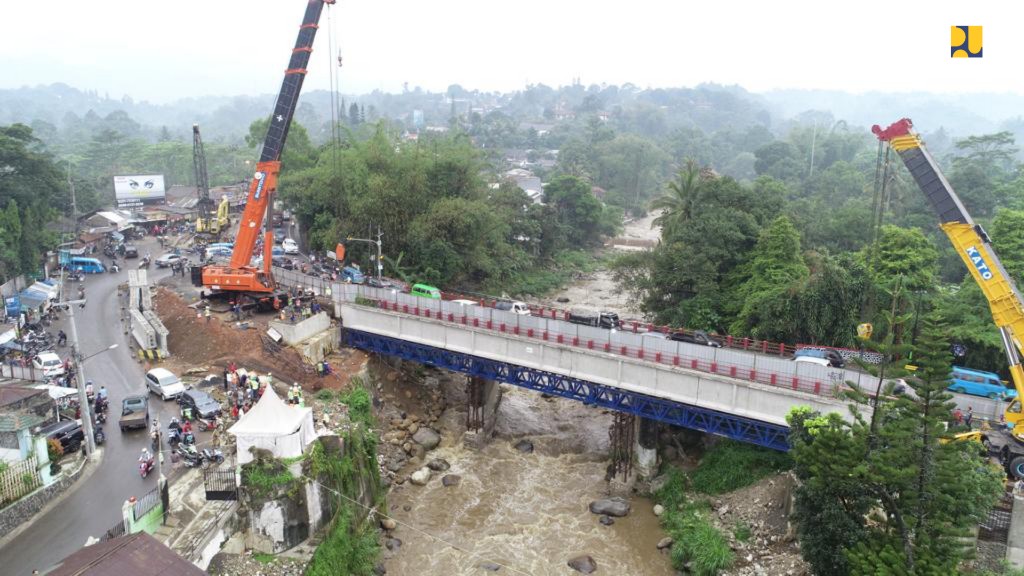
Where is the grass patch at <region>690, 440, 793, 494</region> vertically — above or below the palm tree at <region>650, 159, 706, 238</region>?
below

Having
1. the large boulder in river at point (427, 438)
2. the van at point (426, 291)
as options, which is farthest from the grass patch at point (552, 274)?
the large boulder in river at point (427, 438)

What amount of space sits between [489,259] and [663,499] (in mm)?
28842

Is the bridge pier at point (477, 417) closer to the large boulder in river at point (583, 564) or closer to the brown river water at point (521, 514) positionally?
the brown river water at point (521, 514)

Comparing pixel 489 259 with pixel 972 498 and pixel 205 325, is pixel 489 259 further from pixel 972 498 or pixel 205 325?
pixel 972 498

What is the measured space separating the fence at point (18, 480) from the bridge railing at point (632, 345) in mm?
20495

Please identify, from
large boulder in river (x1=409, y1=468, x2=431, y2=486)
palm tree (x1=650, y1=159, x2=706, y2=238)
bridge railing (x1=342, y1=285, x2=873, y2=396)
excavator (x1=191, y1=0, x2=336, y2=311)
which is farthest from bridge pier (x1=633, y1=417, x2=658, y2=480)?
excavator (x1=191, y1=0, x2=336, y2=311)

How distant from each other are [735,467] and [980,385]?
13.4 m

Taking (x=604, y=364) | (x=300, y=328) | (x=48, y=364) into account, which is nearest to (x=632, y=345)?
(x=604, y=364)

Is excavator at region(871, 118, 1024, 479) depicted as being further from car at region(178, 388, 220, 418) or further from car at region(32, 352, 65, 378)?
car at region(32, 352, 65, 378)

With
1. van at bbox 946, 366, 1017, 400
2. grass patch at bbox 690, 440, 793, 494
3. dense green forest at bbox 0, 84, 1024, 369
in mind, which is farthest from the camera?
dense green forest at bbox 0, 84, 1024, 369

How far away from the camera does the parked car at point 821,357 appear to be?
32.9m

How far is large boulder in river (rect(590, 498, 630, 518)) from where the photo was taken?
34750mm

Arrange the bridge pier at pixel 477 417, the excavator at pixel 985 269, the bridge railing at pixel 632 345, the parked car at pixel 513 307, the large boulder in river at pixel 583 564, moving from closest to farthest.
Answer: the excavator at pixel 985 269, the large boulder in river at pixel 583 564, the bridge railing at pixel 632 345, the parked car at pixel 513 307, the bridge pier at pixel 477 417

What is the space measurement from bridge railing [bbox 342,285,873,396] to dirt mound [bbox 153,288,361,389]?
16.9 feet
